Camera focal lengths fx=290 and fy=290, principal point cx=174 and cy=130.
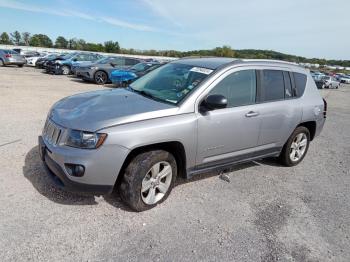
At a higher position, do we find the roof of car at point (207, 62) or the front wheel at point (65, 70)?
the roof of car at point (207, 62)

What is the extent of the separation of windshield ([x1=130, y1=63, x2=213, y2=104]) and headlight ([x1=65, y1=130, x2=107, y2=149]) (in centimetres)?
106

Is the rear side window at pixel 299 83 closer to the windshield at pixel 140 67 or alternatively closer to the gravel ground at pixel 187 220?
the gravel ground at pixel 187 220

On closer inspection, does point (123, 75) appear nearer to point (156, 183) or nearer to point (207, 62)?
point (207, 62)

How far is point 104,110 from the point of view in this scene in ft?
10.9

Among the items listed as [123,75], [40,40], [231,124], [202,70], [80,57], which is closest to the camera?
[231,124]

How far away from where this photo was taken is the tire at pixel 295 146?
505 centimetres

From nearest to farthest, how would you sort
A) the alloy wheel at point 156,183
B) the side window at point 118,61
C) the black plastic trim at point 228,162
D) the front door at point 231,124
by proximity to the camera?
the alloy wheel at point 156,183
the front door at point 231,124
the black plastic trim at point 228,162
the side window at point 118,61

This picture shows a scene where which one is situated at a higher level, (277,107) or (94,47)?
(277,107)

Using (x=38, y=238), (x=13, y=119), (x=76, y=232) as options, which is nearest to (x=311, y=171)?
(x=76, y=232)

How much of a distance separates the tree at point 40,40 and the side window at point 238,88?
92803 mm

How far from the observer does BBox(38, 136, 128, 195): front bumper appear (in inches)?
117

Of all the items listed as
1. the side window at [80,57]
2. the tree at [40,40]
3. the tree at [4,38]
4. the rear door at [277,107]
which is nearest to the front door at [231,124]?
the rear door at [277,107]

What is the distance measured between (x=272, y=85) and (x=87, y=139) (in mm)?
2995

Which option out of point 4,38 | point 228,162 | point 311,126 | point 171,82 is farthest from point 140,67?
point 4,38
